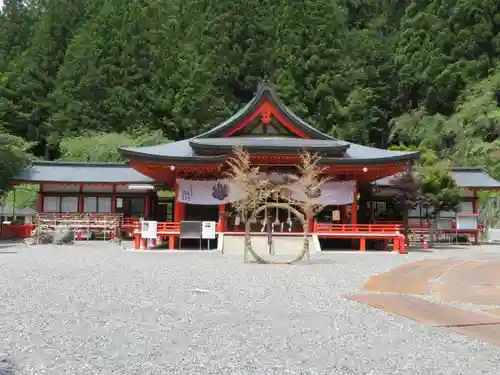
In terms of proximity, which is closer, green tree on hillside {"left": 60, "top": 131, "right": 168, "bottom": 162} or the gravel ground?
the gravel ground

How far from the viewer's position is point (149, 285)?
1191cm

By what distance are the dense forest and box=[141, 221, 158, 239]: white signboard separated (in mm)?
22279

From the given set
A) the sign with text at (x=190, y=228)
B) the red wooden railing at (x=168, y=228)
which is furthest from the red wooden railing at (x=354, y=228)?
the red wooden railing at (x=168, y=228)

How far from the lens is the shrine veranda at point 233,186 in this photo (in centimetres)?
2386

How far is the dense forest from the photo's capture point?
155 ft

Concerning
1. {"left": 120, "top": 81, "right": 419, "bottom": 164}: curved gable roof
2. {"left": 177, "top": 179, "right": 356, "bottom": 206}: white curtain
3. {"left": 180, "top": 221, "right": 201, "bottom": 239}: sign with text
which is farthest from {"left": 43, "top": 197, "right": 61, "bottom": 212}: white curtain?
{"left": 180, "top": 221, "right": 201, "bottom": 239}: sign with text

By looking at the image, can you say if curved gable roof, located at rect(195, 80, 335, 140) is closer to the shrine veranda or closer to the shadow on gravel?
the shrine veranda

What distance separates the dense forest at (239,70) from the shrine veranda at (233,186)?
12.9 metres

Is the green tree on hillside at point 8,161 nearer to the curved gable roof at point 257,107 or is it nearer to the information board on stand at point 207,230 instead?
the curved gable roof at point 257,107

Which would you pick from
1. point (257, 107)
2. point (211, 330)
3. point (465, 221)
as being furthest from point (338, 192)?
point (211, 330)

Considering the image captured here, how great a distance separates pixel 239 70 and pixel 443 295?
142ft

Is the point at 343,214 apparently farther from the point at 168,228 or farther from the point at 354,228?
the point at 168,228

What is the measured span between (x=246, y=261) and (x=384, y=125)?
39.9m

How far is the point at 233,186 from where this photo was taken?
24141mm
